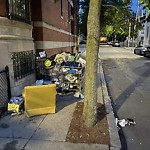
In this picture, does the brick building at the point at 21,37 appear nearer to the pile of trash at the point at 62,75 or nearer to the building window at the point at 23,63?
the building window at the point at 23,63

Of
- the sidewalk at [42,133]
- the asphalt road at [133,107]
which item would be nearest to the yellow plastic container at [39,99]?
the sidewalk at [42,133]

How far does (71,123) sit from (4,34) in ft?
9.77

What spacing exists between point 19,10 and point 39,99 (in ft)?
10.9

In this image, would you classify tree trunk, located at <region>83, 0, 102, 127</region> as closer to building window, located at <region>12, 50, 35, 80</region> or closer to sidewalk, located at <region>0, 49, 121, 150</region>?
sidewalk, located at <region>0, 49, 121, 150</region>

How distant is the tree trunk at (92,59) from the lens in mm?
4098

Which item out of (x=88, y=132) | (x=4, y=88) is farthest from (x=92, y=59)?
(x=4, y=88)

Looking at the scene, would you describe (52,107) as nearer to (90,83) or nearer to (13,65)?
(90,83)

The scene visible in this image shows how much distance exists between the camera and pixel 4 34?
552 cm

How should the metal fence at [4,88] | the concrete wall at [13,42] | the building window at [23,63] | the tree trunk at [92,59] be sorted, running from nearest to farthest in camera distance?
the tree trunk at [92,59] < the metal fence at [4,88] < the concrete wall at [13,42] < the building window at [23,63]

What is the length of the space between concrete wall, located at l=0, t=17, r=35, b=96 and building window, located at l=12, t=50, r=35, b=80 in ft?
0.48

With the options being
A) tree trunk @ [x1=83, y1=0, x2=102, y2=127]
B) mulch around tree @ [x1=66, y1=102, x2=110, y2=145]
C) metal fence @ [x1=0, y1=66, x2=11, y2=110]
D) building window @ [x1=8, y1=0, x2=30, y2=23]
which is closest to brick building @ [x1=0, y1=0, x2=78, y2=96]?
building window @ [x1=8, y1=0, x2=30, y2=23]

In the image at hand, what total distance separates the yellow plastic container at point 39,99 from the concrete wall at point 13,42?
3.82ft

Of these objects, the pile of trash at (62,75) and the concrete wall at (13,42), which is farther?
the pile of trash at (62,75)

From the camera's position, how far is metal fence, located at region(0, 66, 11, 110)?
5254 mm
